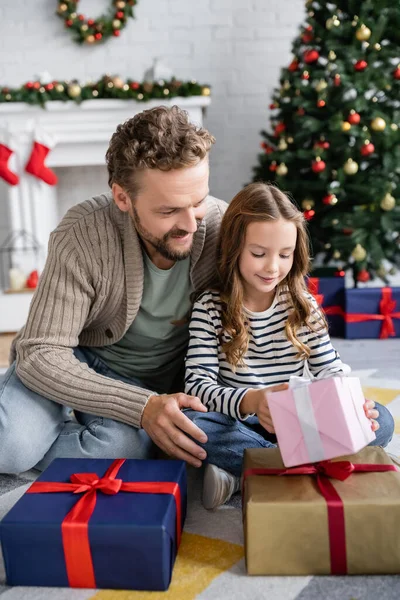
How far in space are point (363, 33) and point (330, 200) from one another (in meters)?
0.71

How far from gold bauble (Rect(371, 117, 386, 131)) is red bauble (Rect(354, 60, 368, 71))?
0.79 feet

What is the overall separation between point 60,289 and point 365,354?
1.53 metres

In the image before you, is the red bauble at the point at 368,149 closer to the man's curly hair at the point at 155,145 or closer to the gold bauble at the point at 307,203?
the gold bauble at the point at 307,203

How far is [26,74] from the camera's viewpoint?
11.9ft

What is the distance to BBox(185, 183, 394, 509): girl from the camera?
1396 mm

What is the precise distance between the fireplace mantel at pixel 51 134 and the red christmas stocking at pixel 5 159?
0.04 meters

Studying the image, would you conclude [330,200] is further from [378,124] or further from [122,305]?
[122,305]

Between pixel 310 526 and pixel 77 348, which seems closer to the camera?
pixel 310 526

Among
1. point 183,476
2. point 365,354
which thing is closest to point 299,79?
point 365,354

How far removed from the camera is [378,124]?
2658mm

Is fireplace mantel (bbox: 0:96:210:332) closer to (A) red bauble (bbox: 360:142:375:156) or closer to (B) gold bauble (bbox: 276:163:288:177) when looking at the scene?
(B) gold bauble (bbox: 276:163:288:177)

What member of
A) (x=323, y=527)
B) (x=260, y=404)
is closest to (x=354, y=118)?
(x=260, y=404)

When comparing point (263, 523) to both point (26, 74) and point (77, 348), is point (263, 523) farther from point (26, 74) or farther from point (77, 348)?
point (26, 74)

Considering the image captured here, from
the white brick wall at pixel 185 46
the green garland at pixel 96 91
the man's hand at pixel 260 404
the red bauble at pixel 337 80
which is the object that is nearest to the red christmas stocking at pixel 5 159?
the green garland at pixel 96 91
